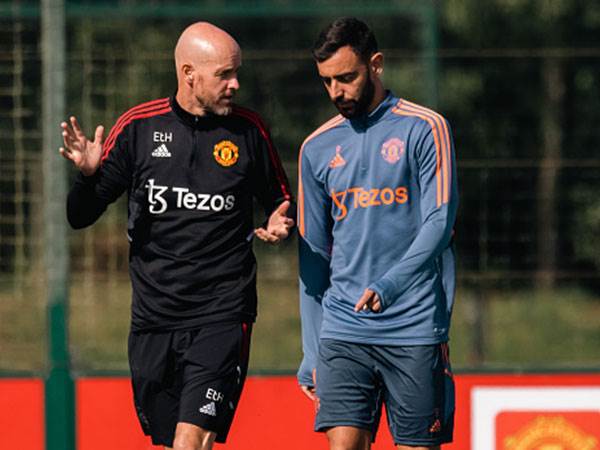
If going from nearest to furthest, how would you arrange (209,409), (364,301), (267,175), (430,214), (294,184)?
(364,301) < (430,214) < (209,409) < (267,175) < (294,184)

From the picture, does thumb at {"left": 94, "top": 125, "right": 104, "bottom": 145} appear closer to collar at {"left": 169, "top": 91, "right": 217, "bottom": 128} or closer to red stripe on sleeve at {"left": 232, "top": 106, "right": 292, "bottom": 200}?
collar at {"left": 169, "top": 91, "right": 217, "bottom": 128}

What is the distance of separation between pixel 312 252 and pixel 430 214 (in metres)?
0.57

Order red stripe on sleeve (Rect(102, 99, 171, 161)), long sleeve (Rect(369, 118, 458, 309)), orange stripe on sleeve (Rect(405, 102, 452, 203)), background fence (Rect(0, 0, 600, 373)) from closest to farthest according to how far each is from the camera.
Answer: long sleeve (Rect(369, 118, 458, 309))
orange stripe on sleeve (Rect(405, 102, 452, 203))
red stripe on sleeve (Rect(102, 99, 171, 161))
background fence (Rect(0, 0, 600, 373))

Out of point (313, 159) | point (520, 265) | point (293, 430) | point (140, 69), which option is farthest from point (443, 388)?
point (140, 69)

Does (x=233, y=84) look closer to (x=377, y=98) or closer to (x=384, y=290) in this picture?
(x=377, y=98)

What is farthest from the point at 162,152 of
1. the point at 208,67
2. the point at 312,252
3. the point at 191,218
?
the point at 312,252

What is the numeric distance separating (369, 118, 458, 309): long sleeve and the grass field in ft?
8.48

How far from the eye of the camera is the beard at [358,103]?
5.56 metres

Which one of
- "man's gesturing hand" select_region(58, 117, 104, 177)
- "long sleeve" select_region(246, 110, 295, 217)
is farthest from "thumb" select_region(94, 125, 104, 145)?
"long sleeve" select_region(246, 110, 295, 217)

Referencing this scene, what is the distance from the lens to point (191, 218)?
587cm

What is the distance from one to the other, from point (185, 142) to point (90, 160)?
0.40 meters

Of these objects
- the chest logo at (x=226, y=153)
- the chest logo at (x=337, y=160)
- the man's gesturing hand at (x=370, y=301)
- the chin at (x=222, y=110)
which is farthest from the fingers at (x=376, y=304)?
the chin at (x=222, y=110)

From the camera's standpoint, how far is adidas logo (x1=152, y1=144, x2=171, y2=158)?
593 centimetres

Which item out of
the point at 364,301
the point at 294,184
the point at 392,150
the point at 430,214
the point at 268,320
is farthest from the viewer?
the point at 268,320
